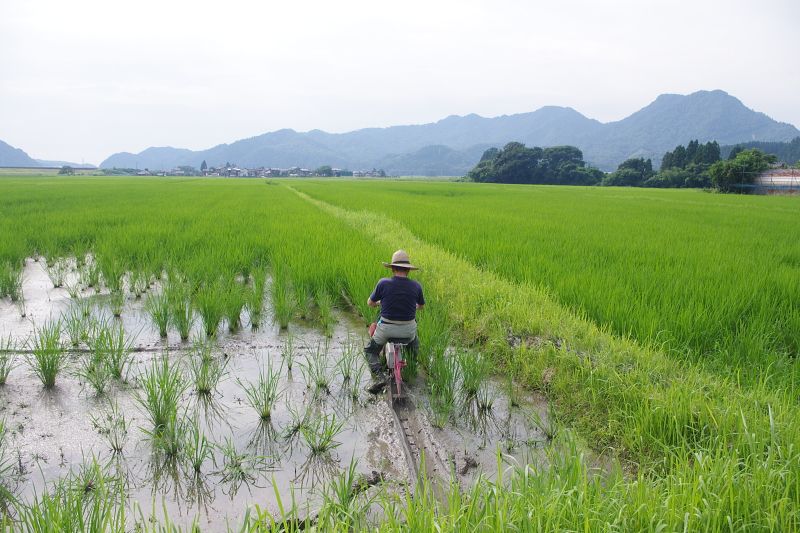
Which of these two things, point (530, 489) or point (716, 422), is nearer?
point (530, 489)

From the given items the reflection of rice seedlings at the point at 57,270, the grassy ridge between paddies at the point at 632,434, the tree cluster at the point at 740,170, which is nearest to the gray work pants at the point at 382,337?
the grassy ridge between paddies at the point at 632,434

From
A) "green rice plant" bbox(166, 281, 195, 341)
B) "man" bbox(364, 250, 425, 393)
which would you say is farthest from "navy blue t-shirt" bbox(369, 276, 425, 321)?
"green rice plant" bbox(166, 281, 195, 341)

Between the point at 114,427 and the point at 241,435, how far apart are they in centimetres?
63

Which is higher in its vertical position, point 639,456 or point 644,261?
point 644,261

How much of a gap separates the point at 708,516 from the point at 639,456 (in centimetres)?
67

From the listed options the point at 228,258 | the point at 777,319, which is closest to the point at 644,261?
the point at 777,319

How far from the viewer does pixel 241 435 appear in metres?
2.15

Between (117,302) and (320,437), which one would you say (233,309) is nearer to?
(117,302)

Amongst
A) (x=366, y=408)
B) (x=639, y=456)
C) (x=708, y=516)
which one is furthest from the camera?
(x=366, y=408)

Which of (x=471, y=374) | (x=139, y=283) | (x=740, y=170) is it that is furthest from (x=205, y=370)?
(x=740, y=170)

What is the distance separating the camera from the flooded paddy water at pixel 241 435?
5.72ft

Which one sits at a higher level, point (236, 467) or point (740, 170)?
A: point (740, 170)

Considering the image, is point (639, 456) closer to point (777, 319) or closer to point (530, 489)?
point (530, 489)

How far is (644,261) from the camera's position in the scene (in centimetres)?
521
